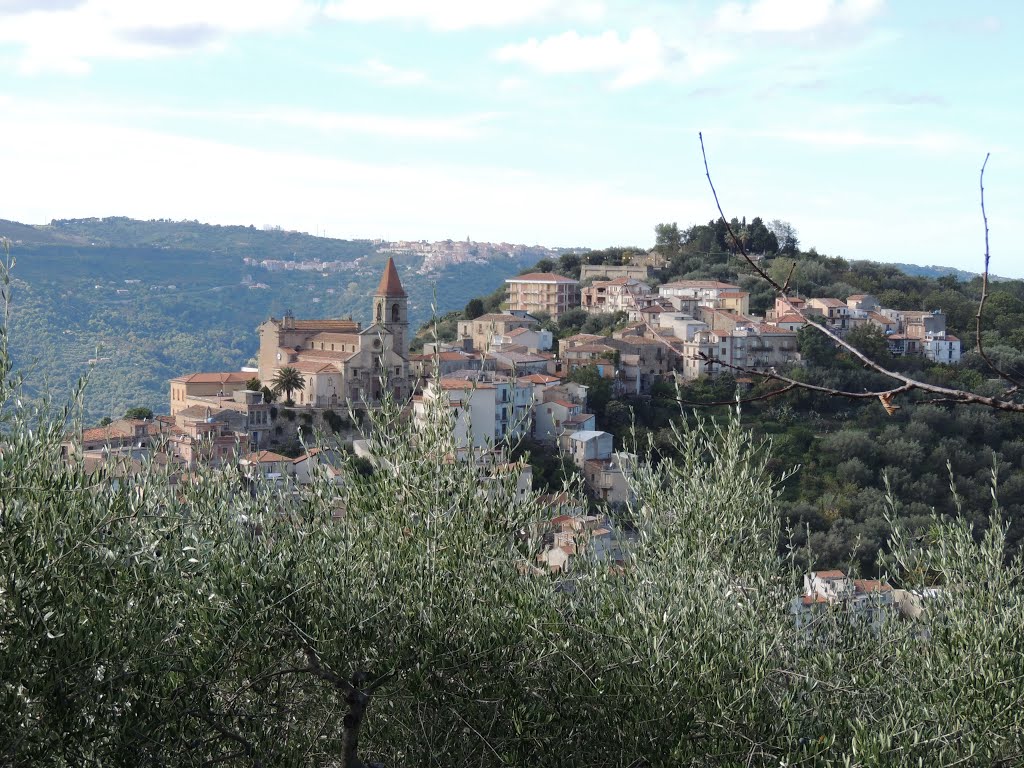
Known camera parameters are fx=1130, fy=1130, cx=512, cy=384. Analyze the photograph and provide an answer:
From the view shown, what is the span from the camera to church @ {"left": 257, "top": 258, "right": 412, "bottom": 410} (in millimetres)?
41312

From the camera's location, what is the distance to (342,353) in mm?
43562

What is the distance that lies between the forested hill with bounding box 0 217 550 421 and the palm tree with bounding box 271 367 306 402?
619 cm

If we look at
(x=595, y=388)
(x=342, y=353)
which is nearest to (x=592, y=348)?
(x=595, y=388)

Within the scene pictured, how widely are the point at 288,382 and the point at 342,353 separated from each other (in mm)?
3299

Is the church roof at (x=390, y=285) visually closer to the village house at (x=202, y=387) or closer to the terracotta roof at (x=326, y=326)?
the terracotta roof at (x=326, y=326)

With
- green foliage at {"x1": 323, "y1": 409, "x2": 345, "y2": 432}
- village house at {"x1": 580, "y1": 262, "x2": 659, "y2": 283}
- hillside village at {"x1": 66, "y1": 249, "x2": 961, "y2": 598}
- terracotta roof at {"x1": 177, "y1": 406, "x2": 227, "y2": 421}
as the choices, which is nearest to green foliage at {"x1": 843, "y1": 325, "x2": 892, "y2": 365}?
hillside village at {"x1": 66, "y1": 249, "x2": 961, "y2": 598}

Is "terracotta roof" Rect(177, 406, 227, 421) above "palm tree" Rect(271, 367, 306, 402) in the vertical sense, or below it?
below

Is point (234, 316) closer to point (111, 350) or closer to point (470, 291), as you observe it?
point (111, 350)

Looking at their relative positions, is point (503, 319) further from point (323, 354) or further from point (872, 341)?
point (872, 341)

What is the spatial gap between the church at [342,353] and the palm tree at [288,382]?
25 centimetres

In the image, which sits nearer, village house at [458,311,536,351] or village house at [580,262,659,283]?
village house at [458,311,536,351]

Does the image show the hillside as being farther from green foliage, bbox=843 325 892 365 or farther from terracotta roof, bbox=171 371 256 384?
terracotta roof, bbox=171 371 256 384

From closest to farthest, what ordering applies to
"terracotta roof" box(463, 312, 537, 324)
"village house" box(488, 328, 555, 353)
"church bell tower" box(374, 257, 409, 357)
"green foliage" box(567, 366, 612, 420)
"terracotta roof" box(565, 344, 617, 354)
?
"church bell tower" box(374, 257, 409, 357) → "green foliage" box(567, 366, 612, 420) → "terracotta roof" box(565, 344, 617, 354) → "village house" box(488, 328, 555, 353) → "terracotta roof" box(463, 312, 537, 324)

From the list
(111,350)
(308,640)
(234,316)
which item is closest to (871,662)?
(308,640)
